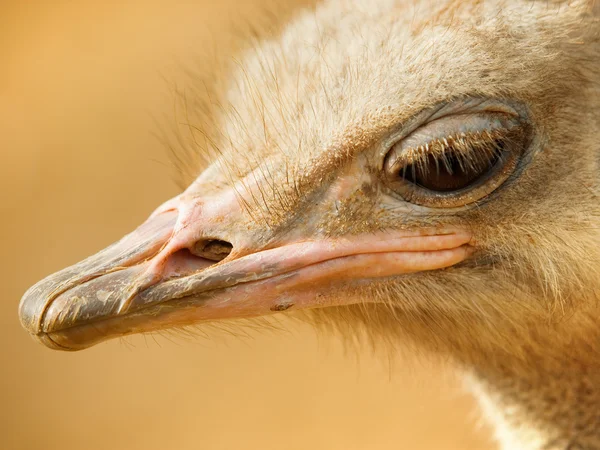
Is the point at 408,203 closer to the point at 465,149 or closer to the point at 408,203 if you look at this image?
the point at 408,203

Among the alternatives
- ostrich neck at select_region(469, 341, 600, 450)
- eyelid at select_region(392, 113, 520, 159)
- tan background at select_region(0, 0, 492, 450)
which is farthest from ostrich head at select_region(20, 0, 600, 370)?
tan background at select_region(0, 0, 492, 450)

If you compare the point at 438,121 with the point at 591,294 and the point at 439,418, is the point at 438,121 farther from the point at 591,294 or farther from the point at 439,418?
the point at 439,418

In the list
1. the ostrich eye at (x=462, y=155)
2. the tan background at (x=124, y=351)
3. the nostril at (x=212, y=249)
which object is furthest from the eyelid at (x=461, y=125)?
the tan background at (x=124, y=351)

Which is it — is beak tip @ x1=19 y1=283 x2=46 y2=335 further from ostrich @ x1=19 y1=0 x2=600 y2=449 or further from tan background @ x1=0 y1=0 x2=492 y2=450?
tan background @ x1=0 y1=0 x2=492 y2=450

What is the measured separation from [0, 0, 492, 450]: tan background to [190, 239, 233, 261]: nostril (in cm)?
247

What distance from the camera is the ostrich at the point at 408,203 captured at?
4.75ft

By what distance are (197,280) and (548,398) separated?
72cm

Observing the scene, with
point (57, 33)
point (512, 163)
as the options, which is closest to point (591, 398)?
point (512, 163)

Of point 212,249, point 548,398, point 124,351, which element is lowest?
point 124,351

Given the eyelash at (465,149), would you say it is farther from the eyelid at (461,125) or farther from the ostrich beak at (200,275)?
the ostrich beak at (200,275)

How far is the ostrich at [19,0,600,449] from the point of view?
145cm

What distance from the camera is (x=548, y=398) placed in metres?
1.73

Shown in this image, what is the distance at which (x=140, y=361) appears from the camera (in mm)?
4590

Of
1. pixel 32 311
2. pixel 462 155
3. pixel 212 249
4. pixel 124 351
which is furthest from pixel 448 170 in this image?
pixel 124 351
